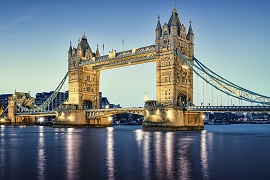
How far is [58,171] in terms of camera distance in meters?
16.7

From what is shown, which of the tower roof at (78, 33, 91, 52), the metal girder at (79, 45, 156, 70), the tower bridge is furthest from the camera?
the tower roof at (78, 33, 91, 52)

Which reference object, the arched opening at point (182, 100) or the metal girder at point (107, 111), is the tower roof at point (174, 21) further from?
the metal girder at point (107, 111)

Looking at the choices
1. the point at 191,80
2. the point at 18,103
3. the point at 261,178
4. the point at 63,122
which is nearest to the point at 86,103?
the point at 63,122

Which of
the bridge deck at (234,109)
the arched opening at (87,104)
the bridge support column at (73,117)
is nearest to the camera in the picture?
the bridge deck at (234,109)

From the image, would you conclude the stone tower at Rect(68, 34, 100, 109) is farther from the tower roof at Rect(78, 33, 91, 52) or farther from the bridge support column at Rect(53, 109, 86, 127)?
the bridge support column at Rect(53, 109, 86, 127)

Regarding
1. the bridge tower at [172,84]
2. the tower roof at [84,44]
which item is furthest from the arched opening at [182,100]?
the tower roof at [84,44]

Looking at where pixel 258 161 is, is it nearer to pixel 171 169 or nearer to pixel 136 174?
pixel 171 169

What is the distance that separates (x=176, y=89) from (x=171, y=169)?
137 ft

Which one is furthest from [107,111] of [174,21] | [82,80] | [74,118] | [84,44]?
[174,21]

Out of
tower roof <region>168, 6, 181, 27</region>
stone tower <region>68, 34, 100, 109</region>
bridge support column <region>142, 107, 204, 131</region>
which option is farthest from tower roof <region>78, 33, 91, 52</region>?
bridge support column <region>142, 107, 204, 131</region>

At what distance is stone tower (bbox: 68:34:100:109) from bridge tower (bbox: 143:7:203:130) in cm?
2379

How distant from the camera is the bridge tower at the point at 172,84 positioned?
5688cm

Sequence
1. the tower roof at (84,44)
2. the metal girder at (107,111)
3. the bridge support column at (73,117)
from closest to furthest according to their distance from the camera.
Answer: the metal girder at (107,111), the bridge support column at (73,117), the tower roof at (84,44)

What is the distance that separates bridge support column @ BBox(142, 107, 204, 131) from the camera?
56125mm
